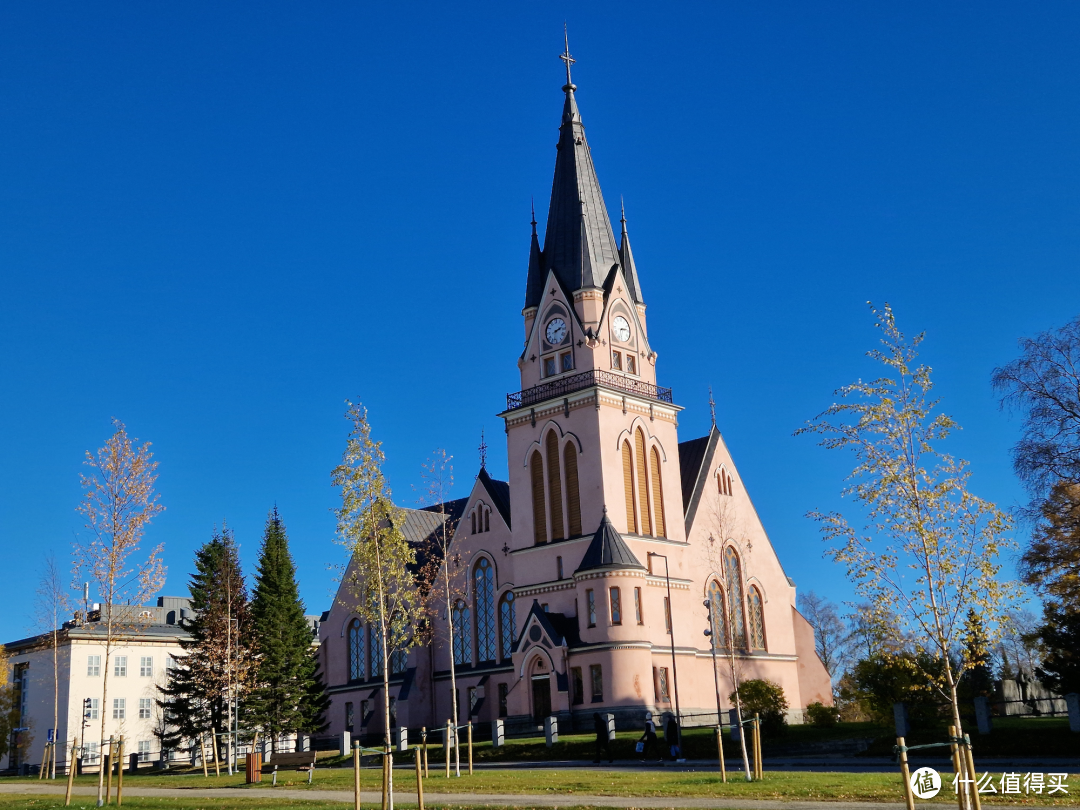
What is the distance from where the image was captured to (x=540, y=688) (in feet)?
180

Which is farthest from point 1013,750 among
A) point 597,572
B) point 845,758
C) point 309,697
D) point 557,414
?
point 309,697

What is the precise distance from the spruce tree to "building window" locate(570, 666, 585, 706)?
613 inches

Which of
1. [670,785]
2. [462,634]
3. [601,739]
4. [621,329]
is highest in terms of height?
[621,329]

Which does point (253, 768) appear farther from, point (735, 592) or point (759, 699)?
point (735, 592)

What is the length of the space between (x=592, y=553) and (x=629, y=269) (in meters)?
18.7

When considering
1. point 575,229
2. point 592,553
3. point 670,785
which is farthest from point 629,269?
point 670,785

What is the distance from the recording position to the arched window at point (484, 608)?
62.9 metres

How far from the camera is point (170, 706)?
5741 cm

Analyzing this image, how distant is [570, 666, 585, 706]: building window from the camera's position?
53.2 meters

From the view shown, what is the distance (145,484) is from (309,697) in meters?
33.0

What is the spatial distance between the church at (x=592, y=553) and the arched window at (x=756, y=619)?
124 millimetres

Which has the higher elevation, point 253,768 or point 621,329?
point 621,329
